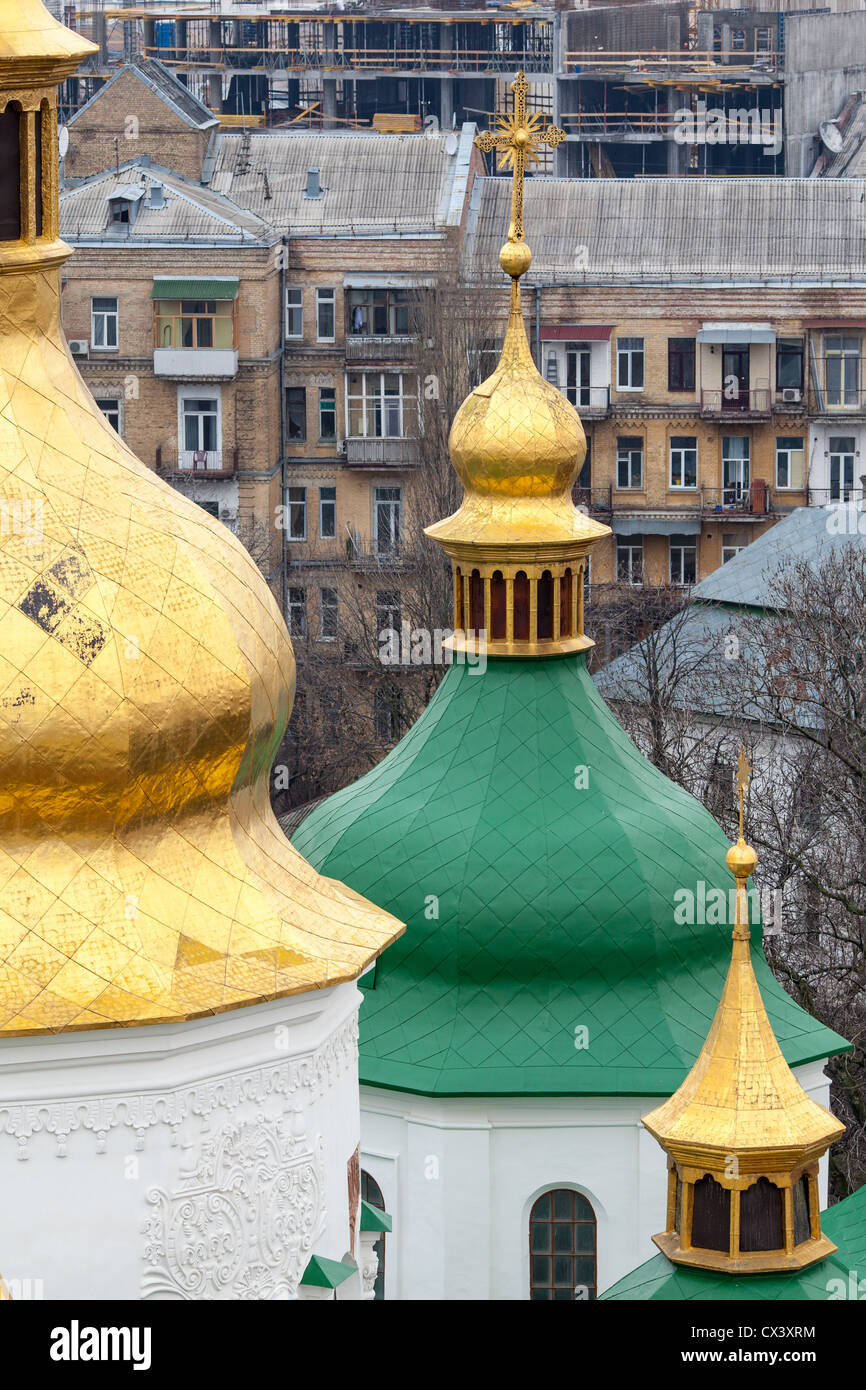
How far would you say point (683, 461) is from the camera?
3059 inches

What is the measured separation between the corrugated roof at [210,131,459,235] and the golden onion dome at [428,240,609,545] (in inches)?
1778

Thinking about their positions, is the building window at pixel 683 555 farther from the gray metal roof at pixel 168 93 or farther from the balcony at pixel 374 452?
the gray metal roof at pixel 168 93

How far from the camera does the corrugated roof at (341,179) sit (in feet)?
258

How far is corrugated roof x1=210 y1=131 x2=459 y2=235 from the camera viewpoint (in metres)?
78.6

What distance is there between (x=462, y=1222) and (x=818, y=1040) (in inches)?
138

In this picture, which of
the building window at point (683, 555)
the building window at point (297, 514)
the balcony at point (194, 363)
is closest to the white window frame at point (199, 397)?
the balcony at point (194, 363)

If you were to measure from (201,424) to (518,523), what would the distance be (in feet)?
146

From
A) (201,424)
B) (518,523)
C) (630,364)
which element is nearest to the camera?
(518,523)

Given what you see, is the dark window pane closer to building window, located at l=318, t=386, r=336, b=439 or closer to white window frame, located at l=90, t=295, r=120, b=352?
white window frame, located at l=90, t=295, r=120, b=352

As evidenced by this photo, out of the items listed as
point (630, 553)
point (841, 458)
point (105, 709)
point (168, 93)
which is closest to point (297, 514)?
point (630, 553)

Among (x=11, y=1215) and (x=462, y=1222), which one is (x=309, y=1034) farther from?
(x=462, y=1222)

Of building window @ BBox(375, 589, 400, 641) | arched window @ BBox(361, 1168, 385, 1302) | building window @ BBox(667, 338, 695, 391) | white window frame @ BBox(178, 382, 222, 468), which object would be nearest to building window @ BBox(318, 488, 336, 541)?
white window frame @ BBox(178, 382, 222, 468)

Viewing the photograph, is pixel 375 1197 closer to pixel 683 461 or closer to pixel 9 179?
pixel 9 179

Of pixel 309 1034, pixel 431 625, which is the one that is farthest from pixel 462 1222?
pixel 431 625
